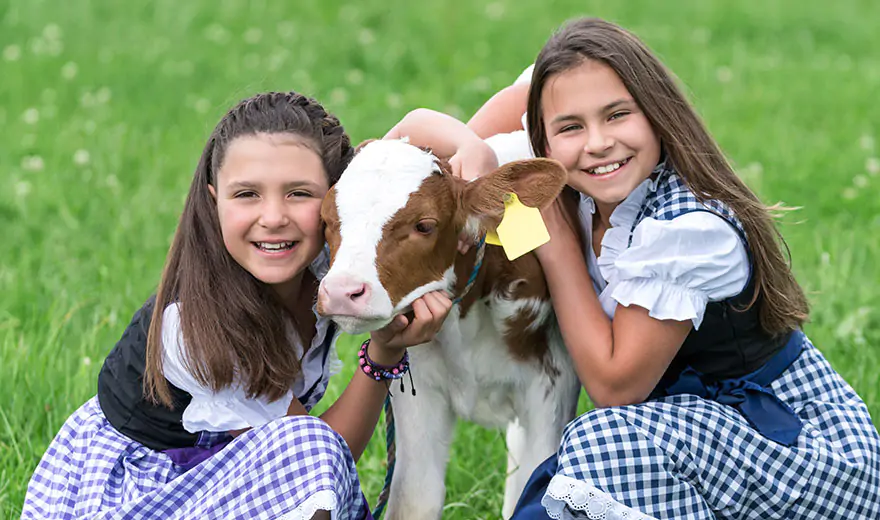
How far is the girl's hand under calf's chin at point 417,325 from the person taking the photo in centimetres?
276

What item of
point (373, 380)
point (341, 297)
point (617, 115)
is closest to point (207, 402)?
point (373, 380)

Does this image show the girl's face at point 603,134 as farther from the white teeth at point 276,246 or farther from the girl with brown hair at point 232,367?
the white teeth at point 276,246

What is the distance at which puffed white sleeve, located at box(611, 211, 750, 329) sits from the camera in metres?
2.91

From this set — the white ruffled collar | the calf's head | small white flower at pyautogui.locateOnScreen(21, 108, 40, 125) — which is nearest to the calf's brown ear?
the calf's head

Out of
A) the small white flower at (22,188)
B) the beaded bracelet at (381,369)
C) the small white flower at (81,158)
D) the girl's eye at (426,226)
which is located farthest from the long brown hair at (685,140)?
the small white flower at (81,158)

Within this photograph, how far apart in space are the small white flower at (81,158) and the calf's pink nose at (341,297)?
14.5 feet

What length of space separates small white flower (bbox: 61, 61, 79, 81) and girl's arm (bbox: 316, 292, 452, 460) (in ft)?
18.3

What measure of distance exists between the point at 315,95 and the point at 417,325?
533cm

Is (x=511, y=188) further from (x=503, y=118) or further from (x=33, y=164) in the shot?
(x=33, y=164)

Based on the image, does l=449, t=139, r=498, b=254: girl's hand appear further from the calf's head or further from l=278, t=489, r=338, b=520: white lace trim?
l=278, t=489, r=338, b=520: white lace trim

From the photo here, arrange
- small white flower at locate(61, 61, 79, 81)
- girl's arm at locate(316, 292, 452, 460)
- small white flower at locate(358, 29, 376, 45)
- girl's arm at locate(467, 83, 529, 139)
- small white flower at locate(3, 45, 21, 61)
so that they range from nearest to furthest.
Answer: girl's arm at locate(316, 292, 452, 460) → girl's arm at locate(467, 83, 529, 139) → small white flower at locate(61, 61, 79, 81) → small white flower at locate(3, 45, 21, 61) → small white flower at locate(358, 29, 376, 45)

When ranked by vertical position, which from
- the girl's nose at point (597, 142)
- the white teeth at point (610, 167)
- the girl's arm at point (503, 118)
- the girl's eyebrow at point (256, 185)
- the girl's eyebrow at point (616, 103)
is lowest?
the white teeth at point (610, 167)

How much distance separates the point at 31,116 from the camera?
721 centimetres

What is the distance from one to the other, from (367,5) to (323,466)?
7876mm
